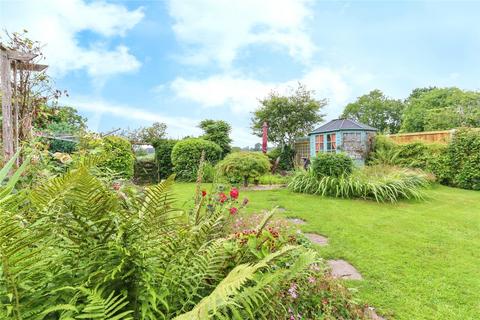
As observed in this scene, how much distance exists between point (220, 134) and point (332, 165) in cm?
665

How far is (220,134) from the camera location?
12.0 metres

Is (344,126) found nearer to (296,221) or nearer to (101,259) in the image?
(296,221)

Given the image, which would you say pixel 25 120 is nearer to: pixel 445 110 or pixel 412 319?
pixel 412 319

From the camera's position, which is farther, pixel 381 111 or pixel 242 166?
pixel 381 111

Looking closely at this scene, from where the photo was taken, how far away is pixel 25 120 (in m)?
3.56

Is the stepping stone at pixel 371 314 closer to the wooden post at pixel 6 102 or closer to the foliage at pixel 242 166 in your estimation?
the wooden post at pixel 6 102

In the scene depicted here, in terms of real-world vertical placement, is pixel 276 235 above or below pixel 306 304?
above

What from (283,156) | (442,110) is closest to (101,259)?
(283,156)

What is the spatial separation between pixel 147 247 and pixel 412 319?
75.4 inches

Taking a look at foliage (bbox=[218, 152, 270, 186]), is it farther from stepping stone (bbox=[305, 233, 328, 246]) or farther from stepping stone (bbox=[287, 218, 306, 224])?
stepping stone (bbox=[305, 233, 328, 246])

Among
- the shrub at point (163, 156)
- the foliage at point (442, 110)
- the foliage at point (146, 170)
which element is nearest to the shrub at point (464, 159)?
the shrub at point (163, 156)

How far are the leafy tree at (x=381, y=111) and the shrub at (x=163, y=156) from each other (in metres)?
24.3

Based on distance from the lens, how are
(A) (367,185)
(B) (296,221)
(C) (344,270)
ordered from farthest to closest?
1. (A) (367,185)
2. (B) (296,221)
3. (C) (344,270)

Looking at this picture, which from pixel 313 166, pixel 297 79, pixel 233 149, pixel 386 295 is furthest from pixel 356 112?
pixel 386 295
